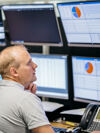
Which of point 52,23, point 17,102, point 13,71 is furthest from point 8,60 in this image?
point 52,23

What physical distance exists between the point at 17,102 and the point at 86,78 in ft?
2.32

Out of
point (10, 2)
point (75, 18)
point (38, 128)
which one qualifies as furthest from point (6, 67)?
point (10, 2)

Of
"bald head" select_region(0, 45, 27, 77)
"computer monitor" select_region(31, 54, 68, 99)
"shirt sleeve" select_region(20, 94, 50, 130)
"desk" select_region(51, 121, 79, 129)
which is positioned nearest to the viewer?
"shirt sleeve" select_region(20, 94, 50, 130)

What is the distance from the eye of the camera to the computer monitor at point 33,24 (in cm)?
191

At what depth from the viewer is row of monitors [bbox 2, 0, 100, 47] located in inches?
68.7

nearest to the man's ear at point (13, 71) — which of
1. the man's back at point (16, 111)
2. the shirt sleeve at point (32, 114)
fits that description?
the man's back at point (16, 111)

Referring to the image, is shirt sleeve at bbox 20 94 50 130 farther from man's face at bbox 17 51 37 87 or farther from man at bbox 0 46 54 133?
man's face at bbox 17 51 37 87

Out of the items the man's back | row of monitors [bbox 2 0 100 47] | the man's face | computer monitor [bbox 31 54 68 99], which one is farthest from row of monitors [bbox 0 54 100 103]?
the man's back

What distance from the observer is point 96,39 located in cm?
179

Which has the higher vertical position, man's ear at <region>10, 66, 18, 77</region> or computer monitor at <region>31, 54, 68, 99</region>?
man's ear at <region>10, 66, 18, 77</region>

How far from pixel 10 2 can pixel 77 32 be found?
0.72m

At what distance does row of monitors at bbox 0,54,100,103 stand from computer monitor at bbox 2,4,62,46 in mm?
128

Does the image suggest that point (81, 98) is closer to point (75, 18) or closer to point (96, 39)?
point (96, 39)

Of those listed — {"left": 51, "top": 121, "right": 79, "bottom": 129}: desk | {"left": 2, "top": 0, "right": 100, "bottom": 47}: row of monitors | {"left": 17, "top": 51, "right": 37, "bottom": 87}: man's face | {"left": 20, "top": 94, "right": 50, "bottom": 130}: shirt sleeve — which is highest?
{"left": 2, "top": 0, "right": 100, "bottom": 47}: row of monitors
